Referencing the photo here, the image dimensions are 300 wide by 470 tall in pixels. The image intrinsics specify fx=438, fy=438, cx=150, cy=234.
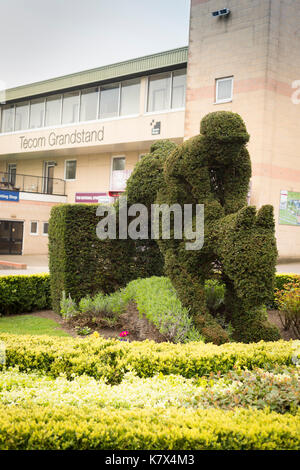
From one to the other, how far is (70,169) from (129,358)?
26.0 meters

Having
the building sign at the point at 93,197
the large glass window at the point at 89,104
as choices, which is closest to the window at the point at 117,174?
the building sign at the point at 93,197

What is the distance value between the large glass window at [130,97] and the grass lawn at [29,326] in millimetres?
17235

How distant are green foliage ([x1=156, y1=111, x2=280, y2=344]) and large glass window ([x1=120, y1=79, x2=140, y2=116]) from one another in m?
17.8

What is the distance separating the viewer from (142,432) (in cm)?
326

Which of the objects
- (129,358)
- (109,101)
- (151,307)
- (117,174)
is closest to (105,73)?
(109,101)

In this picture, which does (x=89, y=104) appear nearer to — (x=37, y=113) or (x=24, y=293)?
(x=37, y=113)

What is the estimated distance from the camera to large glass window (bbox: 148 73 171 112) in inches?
919

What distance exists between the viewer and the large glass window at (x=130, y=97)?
24703 millimetres

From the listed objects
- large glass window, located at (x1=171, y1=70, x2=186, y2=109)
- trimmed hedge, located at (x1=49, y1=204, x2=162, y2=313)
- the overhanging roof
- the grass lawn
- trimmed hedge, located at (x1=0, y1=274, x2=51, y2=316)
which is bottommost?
the grass lawn

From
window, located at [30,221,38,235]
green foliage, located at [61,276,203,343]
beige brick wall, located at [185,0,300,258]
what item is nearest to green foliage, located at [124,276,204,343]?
green foliage, located at [61,276,203,343]

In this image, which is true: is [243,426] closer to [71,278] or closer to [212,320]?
[212,320]

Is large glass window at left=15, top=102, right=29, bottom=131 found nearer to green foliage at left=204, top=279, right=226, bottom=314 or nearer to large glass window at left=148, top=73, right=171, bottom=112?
large glass window at left=148, top=73, right=171, bottom=112
